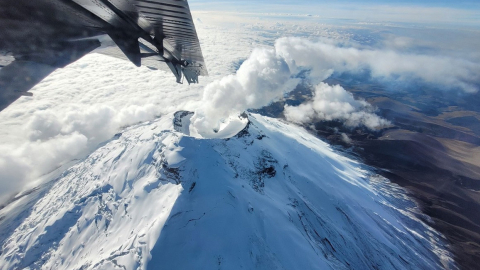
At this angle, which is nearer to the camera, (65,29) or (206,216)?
(65,29)

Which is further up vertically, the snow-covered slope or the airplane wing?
the airplane wing

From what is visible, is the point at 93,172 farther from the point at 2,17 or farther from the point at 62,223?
the point at 2,17

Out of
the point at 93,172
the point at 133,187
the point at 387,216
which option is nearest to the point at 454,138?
the point at 387,216

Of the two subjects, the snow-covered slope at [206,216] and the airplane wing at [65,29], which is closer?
the airplane wing at [65,29]

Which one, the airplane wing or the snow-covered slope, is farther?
the snow-covered slope
